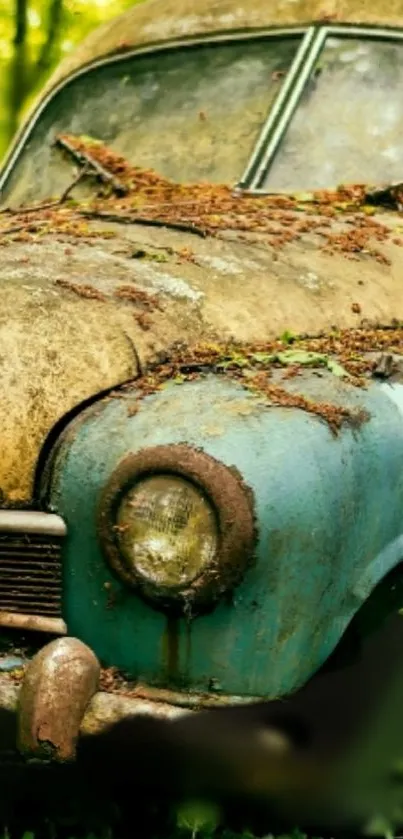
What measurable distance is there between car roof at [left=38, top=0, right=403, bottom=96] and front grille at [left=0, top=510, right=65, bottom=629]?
2.72 m

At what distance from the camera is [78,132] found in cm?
532

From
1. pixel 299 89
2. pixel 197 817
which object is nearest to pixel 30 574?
pixel 197 817

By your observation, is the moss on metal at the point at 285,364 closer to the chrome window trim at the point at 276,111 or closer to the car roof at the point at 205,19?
the chrome window trim at the point at 276,111

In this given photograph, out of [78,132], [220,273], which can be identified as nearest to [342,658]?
[220,273]

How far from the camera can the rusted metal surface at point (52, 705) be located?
9.15 feet

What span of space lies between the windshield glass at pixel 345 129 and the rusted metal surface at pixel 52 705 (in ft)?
7.36

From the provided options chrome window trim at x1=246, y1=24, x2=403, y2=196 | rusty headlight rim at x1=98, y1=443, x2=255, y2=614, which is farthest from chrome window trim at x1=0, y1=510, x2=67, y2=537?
chrome window trim at x1=246, y1=24, x2=403, y2=196

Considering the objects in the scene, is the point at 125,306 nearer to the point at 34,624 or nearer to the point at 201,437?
the point at 201,437

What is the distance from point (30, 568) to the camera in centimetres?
301

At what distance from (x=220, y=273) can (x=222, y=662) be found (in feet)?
4.05

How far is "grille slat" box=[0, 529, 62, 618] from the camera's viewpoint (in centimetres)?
299

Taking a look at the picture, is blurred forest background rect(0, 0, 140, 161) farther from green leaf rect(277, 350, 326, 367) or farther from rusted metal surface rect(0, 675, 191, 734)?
rusted metal surface rect(0, 675, 191, 734)

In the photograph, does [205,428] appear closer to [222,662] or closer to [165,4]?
[222,662]

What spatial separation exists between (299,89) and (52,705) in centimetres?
270
